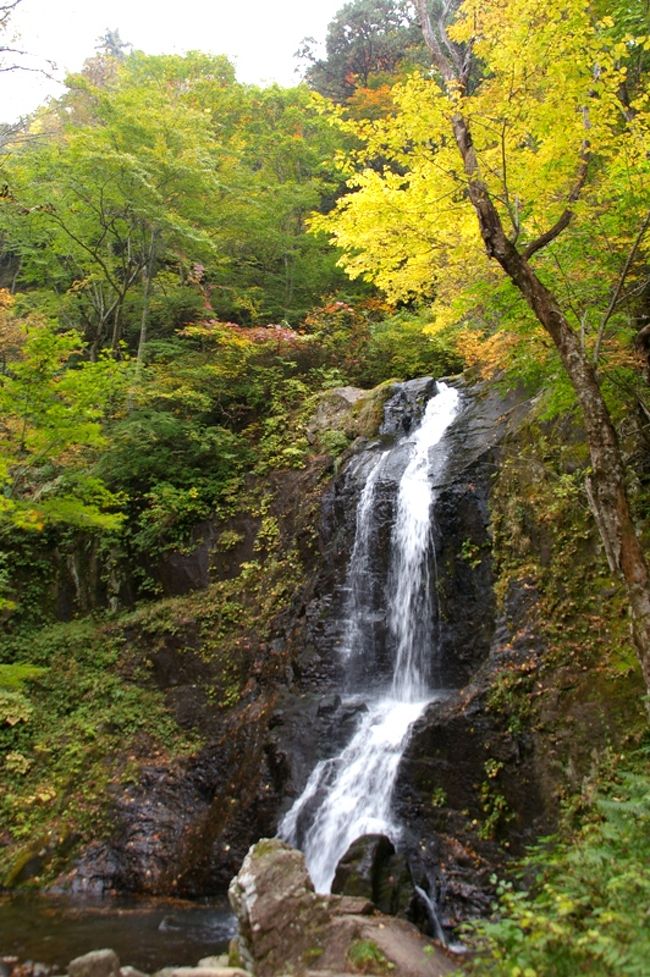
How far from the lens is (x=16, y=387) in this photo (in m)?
8.64

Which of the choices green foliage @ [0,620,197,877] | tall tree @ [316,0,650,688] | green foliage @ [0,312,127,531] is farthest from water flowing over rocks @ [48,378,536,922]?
tall tree @ [316,0,650,688]

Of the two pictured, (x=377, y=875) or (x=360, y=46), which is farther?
(x=360, y=46)

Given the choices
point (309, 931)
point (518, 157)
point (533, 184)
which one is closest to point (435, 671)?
point (309, 931)

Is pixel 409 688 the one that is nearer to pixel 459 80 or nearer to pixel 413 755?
pixel 413 755

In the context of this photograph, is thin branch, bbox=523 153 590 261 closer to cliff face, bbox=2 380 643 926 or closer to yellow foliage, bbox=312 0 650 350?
yellow foliage, bbox=312 0 650 350

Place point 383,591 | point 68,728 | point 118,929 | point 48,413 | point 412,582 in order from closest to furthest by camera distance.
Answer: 1. point 118,929
2. point 48,413
3. point 412,582
4. point 383,591
5. point 68,728

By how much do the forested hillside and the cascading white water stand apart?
0.80 metres

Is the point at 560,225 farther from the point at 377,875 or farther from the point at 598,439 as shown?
the point at 377,875

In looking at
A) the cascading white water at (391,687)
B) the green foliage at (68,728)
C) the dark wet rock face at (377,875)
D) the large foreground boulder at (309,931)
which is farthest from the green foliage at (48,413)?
the dark wet rock face at (377,875)

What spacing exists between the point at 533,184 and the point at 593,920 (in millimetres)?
5991

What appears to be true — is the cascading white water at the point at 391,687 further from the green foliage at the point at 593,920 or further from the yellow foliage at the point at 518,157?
the yellow foliage at the point at 518,157

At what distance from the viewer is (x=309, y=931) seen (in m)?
5.04

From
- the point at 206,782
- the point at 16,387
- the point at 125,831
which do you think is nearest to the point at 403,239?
the point at 16,387

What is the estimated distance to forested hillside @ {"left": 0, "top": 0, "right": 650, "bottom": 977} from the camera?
5762 mm
